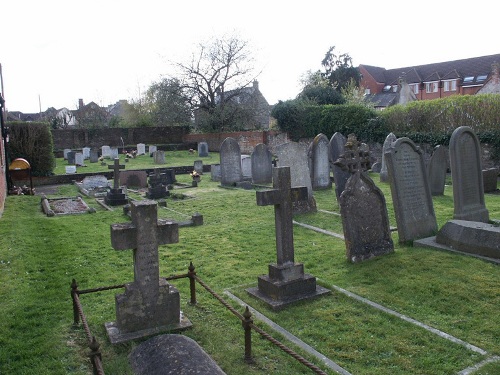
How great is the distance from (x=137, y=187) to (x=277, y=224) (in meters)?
14.8

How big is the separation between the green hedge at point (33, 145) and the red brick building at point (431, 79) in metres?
36.5

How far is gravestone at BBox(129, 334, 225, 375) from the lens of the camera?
3.92 meters

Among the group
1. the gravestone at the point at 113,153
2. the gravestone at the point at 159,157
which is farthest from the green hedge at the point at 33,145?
the gravestone at the point at 113,153

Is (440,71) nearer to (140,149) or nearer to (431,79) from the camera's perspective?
(431,79)

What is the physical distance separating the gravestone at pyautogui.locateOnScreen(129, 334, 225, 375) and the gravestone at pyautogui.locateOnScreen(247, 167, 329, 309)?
204 cm

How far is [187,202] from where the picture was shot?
51.1ft

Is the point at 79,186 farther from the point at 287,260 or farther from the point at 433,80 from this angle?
the point at 433,80

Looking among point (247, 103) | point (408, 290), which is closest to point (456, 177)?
point (408, 290)

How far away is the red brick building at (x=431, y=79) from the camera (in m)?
51.8

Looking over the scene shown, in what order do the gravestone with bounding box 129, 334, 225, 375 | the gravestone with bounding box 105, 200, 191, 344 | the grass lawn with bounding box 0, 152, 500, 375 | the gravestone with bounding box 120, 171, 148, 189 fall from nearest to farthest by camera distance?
the gravestone with bounding box 129, 334, 225, 375
the grass lawn with bounding box 0, 152, 500, 375
the gravestone with bounding box 105, 200, 191, 344
the gravestone with bounding box 120, 171, 148, 189

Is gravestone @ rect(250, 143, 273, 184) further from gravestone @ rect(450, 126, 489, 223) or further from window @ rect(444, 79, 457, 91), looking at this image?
window @ rect(444, 79, 457, 91)

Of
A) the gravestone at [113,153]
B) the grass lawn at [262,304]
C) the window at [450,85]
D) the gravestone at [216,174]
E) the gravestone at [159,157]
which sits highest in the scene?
the window at [450,85]

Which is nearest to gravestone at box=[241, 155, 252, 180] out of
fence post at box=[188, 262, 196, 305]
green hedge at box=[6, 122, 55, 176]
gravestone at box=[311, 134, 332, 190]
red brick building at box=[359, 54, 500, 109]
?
gravestone at box=[311, 134, 332, 190]

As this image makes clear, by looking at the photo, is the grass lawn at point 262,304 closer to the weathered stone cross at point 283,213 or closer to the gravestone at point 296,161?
the weathered stone cross at point 283,213
